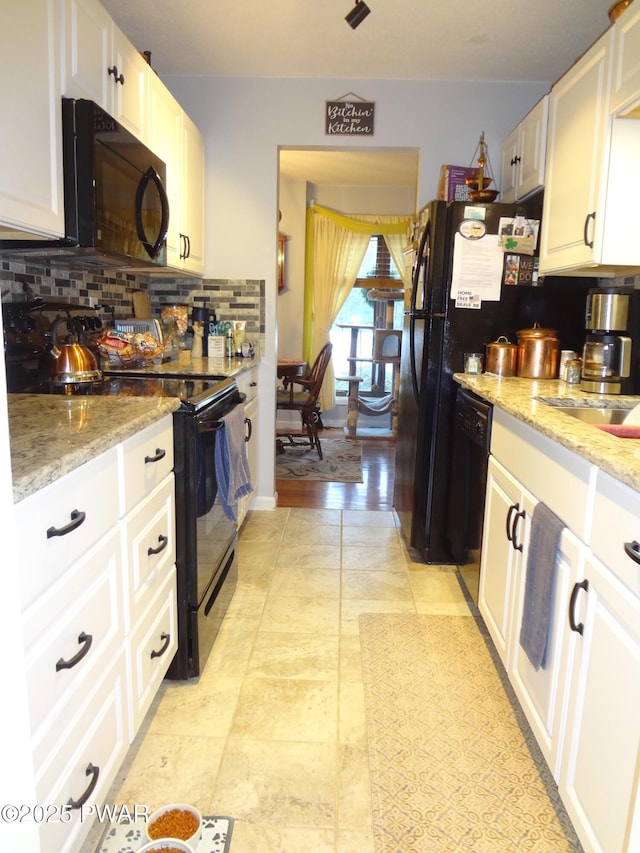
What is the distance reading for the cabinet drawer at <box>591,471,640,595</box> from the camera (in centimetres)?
102

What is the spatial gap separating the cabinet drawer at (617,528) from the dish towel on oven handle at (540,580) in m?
0.19

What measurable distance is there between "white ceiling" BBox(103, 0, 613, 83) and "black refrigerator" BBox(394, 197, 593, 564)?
70 cm

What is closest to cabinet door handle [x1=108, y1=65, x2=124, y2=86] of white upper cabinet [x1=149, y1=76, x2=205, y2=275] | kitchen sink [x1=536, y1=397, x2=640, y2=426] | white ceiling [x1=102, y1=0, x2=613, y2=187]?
white upper cabinet [x1=149, y1=76, x2=205, y2=275]

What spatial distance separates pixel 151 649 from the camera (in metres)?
1.57

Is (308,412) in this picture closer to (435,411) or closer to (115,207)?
(435,411)

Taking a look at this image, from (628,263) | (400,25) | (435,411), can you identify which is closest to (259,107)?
(400,25)

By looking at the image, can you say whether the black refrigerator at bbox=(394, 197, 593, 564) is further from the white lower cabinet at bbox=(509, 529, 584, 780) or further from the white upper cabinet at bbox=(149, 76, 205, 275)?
the white lower cabinet at bbox=(509, 529, 584, 780)

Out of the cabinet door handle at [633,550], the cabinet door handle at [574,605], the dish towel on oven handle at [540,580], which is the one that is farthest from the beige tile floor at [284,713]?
the cabinet door handle at [633,550]

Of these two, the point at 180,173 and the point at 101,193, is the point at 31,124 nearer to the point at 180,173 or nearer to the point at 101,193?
the point at 101,193

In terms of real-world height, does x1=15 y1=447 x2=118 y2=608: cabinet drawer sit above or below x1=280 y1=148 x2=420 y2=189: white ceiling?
below

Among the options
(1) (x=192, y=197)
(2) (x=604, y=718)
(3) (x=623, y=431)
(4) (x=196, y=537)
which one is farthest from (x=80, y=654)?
(1) (x=192, y=197)

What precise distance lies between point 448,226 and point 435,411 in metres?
0.83

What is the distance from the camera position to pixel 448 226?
2.62m

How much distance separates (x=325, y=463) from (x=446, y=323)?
2.24m
